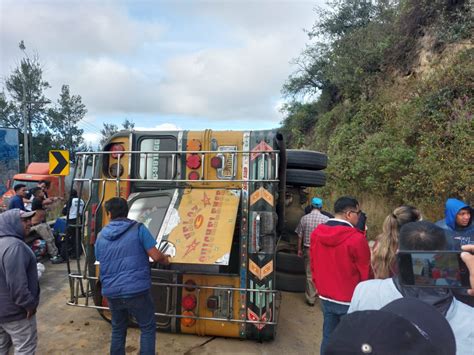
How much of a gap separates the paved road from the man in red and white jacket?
1.15 metres

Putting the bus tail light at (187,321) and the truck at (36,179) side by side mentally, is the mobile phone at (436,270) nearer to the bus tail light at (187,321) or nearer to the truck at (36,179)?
the bus tail light at (187,321)

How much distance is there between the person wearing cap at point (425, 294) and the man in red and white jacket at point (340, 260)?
53.1 inches

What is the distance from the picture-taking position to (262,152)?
3865 millimetres

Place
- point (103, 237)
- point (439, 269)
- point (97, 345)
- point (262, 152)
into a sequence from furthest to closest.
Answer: point (97, 345), point (262, 152), point (103, 237), point (439, 269)

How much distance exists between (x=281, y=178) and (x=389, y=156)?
5.67 meters

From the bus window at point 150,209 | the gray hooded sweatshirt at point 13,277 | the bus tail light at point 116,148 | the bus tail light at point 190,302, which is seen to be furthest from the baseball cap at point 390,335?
the bus tail light at point 116,148

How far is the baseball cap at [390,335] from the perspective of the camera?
3.39 feet

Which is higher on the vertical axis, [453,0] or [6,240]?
[453,0]

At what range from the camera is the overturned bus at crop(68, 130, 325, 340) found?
12.8 feet

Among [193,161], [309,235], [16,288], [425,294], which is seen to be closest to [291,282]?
[309,235]

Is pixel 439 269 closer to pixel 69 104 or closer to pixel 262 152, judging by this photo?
pixel 262 152

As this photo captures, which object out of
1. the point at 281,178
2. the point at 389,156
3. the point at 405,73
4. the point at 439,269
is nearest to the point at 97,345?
the point at 281,178

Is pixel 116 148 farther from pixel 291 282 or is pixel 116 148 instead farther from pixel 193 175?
pixel 291 282

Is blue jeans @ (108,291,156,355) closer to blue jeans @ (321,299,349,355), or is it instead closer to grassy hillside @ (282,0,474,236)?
blue jeans @ (321,299,349,355)
